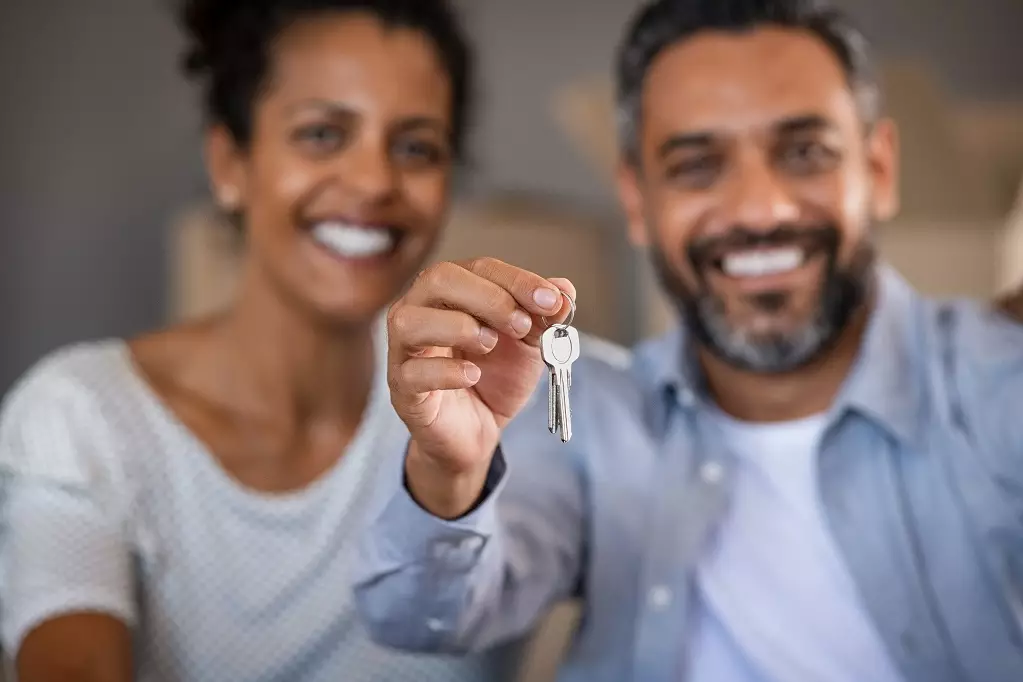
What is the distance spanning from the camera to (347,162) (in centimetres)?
105

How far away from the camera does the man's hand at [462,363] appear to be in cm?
62

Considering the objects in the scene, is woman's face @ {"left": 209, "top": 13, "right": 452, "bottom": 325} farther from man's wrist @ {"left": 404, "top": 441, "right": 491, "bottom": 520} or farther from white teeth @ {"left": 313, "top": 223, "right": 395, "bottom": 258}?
man's wrist @ {"left": 404, "top": 441, "right": 491, "bottom": 520}

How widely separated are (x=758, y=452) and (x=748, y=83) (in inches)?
14.1

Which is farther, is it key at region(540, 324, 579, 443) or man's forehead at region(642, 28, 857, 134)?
man's forehead at region(642, 28, 857, 134)

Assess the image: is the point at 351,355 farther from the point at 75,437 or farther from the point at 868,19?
the point at 868,19

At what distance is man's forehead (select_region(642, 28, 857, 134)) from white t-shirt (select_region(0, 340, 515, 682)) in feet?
1.41

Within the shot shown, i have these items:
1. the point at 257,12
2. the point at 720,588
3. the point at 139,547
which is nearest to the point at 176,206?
the point at 257,12

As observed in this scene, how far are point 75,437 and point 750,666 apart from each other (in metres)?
0.65

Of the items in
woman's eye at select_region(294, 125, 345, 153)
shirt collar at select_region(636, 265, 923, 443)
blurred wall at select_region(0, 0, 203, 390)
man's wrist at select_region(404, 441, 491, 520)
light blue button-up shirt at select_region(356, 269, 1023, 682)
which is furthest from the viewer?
blurred wall at select_region(0, 0, 203, 390)

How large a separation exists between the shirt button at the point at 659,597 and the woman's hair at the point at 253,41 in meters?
0.52

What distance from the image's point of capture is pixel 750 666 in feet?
3.05

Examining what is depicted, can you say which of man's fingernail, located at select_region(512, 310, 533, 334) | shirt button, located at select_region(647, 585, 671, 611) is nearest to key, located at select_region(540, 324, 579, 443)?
man's fingernail, located at select_region(512, 310, 533, 334)

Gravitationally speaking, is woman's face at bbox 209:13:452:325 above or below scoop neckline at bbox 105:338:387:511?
above

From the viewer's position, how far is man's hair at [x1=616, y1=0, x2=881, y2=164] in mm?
1079
